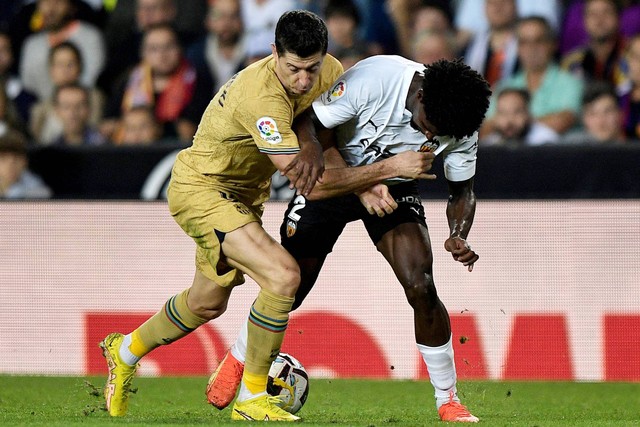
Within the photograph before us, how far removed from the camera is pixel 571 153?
894 cm

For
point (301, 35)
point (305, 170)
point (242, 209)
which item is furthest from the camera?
point (242, 209)

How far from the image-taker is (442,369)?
611 cm

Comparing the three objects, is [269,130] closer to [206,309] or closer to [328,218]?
[328,218]

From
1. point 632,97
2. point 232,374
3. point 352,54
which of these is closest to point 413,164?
point 232,374

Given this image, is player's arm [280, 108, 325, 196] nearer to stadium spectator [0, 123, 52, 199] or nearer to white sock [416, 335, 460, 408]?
white sock [416, 335, 460, 408]

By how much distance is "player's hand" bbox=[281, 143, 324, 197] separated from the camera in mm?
5707

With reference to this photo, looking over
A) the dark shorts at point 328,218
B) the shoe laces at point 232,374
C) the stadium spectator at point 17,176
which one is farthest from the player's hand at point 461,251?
the stadium spectator at point 17,176

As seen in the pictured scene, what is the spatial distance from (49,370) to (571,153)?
14.7ft

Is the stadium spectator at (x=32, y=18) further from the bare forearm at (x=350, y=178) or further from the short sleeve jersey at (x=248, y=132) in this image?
the bare forearm at (x=350, y=178)

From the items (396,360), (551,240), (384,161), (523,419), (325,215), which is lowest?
(396,360)

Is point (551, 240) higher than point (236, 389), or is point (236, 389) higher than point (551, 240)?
point (236, 389)

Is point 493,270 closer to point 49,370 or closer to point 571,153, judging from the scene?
point 571,153

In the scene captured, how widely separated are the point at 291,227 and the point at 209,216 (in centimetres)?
65

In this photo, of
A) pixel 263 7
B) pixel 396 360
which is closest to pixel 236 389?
pixel 396 360
